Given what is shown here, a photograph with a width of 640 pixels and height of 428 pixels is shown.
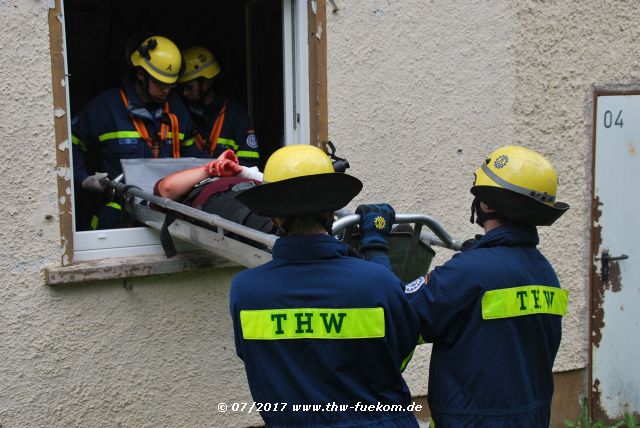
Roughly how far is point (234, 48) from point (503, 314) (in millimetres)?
3956

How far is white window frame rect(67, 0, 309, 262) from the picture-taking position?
12.4 ft

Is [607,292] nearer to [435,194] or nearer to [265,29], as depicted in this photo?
[435,194]

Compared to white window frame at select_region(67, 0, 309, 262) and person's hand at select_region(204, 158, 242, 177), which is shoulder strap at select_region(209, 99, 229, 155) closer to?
white window frame at select_region(67, 0, 309, 262)

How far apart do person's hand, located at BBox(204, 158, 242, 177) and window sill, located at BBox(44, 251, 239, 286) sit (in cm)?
51

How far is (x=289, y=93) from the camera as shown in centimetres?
424

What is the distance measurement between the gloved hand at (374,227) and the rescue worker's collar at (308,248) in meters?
0.30

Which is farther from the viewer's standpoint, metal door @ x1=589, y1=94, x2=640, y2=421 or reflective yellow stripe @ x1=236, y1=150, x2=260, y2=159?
metal door @ x1=589, y1=94, x2=640, y2=421

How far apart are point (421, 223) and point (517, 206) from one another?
19.1 inches

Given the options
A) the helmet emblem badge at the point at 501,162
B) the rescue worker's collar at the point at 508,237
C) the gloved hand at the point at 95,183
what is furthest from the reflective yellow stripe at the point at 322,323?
the gloved hand at the point at 95,183

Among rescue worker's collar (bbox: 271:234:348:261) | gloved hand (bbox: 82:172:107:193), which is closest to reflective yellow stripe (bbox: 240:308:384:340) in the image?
rescue worker's collar (bbox: 271:234:348:261)

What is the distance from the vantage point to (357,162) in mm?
4281

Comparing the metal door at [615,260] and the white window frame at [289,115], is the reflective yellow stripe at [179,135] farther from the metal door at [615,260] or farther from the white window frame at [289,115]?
the metal door at [615,260]

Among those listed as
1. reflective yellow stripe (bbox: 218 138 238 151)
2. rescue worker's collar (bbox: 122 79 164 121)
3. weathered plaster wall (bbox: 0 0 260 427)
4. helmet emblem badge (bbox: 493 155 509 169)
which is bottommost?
weathered plaster wall (bbox: 0 0 260 427)

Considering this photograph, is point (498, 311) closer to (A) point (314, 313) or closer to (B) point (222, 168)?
(A) point (314, 313)
